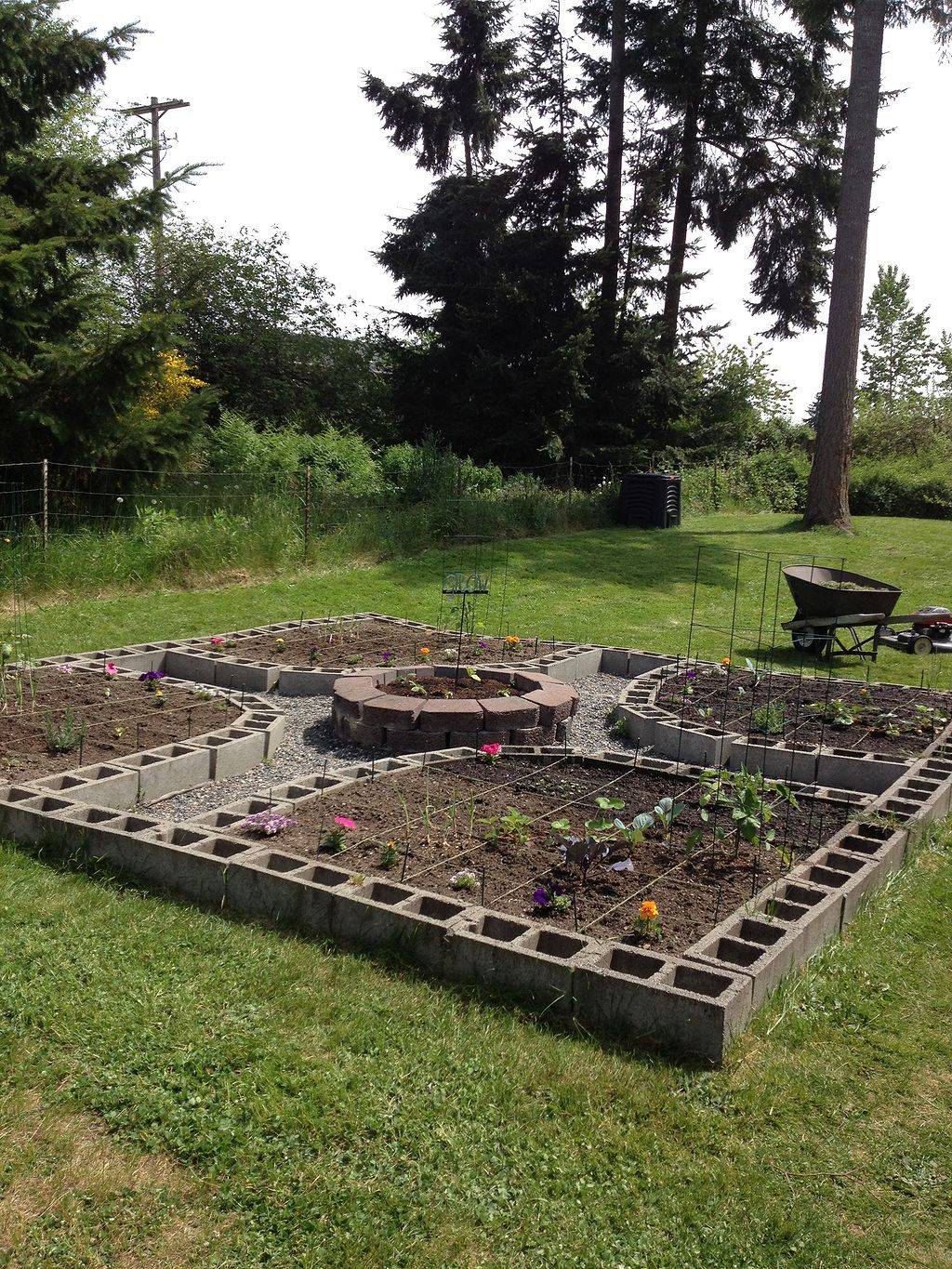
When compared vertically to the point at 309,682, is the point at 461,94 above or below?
above

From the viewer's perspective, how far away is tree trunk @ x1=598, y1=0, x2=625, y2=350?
2166 centimetres

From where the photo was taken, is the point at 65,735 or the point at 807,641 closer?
the point at 65,735

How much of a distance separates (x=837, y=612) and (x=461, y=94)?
65.9ft

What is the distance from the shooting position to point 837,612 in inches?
350

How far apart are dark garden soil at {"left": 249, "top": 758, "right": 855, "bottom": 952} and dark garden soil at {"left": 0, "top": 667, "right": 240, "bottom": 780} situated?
4.90 ft

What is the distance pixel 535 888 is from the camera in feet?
13.0

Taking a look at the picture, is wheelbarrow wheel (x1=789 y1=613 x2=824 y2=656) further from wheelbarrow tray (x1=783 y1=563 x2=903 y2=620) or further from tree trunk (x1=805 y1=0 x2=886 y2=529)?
tree trunk (x1=805 y1=0 x2=886 y2=529)

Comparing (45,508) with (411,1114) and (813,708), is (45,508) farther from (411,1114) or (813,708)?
(411,1114)

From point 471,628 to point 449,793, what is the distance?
4519 mm

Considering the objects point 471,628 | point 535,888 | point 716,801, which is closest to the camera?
point 535,888

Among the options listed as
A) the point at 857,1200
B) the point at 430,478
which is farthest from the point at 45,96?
the point at 857,1200

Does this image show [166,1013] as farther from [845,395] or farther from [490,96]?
[490,96]

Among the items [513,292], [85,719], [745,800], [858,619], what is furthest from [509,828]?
[513,292]

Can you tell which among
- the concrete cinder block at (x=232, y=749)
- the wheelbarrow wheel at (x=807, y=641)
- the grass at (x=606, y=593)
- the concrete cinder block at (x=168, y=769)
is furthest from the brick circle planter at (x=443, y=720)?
the wheelbarrow wheel at (x=807, y=641)
